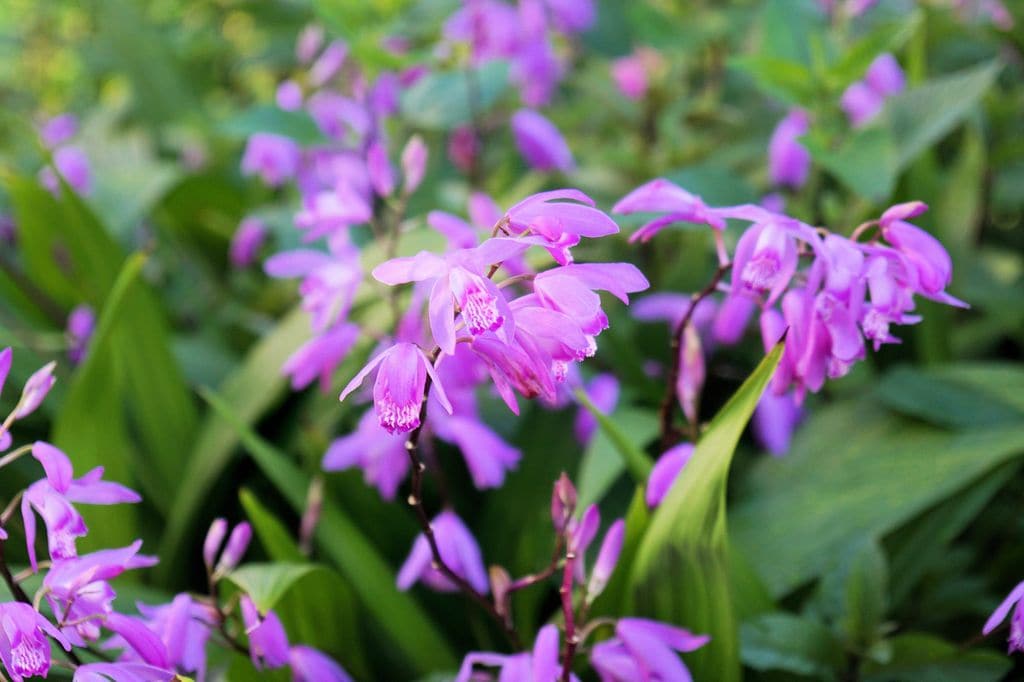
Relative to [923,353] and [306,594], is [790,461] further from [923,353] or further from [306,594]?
[306,594]

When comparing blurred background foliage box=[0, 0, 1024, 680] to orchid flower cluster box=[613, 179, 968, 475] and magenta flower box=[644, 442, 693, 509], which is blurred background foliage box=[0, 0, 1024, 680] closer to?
magenta flower box=[644, 442, 693, 509]

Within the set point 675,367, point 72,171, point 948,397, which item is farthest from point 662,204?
point 72,171

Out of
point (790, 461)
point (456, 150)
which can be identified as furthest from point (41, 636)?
point (456, 150)

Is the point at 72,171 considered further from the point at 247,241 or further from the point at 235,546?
the point at 235,546

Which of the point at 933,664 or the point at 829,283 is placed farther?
the point at 933,664

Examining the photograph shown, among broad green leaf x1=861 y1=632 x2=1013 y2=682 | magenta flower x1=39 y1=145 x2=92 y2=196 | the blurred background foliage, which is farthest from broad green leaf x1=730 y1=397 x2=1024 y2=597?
magenta flower x1=39 y1=145 x2=92 y2=196

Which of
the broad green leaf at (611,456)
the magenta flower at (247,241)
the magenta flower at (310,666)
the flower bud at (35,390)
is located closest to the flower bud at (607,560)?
the broad green leaf at (611,456)
